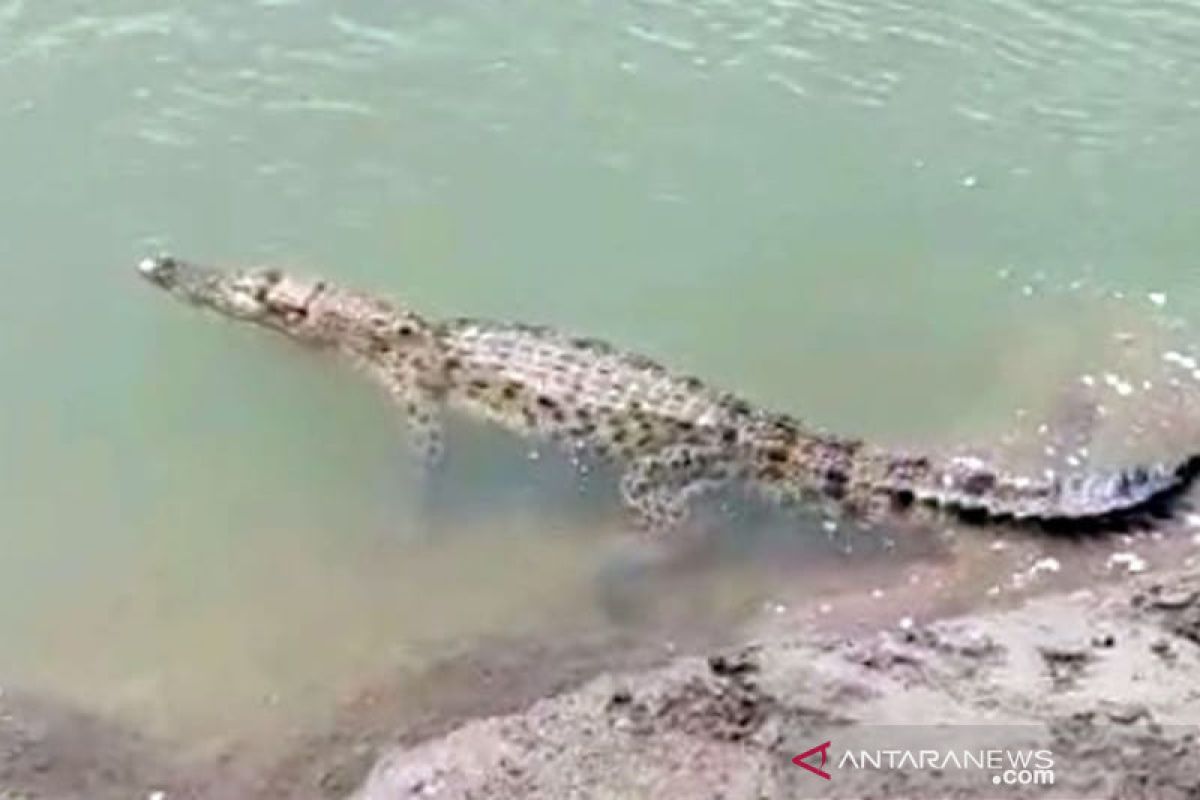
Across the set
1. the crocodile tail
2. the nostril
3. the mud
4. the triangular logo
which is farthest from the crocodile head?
the triangular logo

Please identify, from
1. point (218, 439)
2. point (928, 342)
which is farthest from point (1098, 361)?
point (218, 439)

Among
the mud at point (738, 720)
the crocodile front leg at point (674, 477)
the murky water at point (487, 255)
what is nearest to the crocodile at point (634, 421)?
the crocodile front leg at point (674, 477)

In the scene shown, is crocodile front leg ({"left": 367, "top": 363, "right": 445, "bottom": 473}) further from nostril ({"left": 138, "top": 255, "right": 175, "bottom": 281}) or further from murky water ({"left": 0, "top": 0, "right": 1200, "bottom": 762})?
nostril ({"left": 138, "top": 255, "right": 175, "bottom": 281})

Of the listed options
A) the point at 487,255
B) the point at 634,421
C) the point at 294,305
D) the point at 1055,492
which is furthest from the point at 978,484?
the point at 294,305

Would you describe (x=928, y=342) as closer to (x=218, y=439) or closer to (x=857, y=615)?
(x=857, y=615)

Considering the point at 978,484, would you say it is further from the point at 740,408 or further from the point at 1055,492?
the point at 740,408

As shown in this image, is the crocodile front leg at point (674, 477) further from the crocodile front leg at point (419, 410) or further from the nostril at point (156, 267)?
the nostril at point (156, 267)
